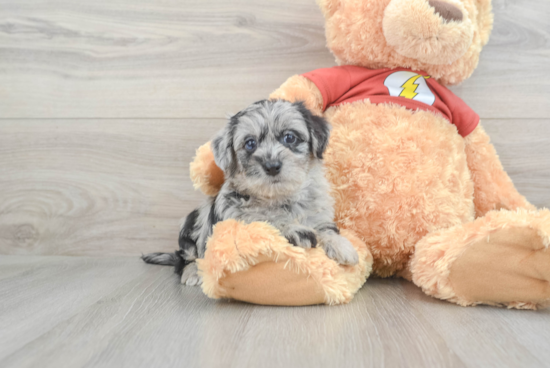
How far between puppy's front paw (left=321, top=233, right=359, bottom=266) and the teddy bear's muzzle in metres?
0.82

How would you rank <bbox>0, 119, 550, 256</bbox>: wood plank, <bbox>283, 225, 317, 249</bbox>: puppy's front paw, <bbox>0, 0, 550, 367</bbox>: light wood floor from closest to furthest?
<bbox>283, 225, 317, 249</bbox>: puppy's front paw
<bbox>0, 0, 550, 367</bbox>: light wood floor
<bbox>0, 119, 550, 256</bbox>: wood plank

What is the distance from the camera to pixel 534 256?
1.22 meters

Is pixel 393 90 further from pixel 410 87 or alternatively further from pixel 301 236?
pixel 301 236

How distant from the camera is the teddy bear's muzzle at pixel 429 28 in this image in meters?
→ 1.52

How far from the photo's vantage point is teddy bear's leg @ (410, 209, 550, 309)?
123cm

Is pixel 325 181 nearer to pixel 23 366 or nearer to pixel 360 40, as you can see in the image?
pixel 360 40

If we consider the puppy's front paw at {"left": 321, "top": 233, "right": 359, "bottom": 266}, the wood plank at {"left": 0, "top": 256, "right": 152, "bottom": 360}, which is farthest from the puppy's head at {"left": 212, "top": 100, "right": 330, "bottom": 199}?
the wood plank at {"left": 0, "top": 256, "right": 152, "bottom": 360}

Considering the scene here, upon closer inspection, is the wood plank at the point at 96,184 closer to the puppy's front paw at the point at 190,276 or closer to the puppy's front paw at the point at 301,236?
the puppy's front paw at the point at 190,276

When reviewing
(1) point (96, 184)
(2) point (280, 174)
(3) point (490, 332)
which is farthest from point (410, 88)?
(1) point (96, 184)

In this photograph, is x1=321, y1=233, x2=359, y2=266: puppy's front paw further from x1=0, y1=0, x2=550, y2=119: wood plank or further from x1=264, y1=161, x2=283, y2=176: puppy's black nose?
x1=0, y1=0, x2=550, y2=119: wood plank

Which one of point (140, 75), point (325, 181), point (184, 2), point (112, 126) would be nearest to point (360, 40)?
point (325, 181)

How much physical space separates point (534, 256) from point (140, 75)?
1964 mm

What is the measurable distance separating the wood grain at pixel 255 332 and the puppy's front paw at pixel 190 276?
0.13 metres

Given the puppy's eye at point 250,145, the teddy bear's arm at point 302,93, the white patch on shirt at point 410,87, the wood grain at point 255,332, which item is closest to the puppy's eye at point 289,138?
the puppy's eye at point 250,145
